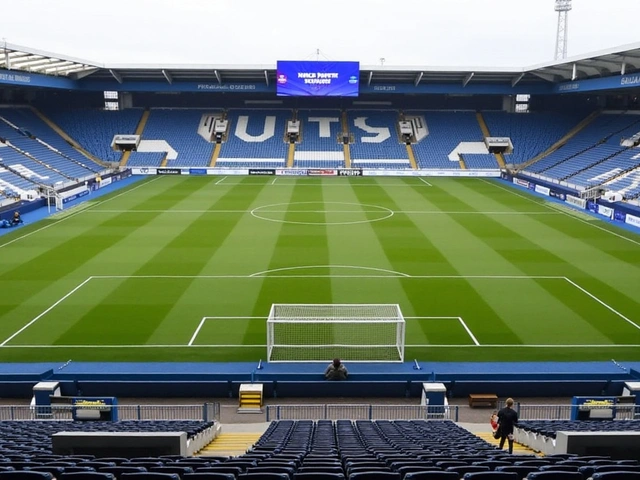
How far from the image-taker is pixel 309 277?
27.6 m

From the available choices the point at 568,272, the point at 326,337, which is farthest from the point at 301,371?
the point at 568,272

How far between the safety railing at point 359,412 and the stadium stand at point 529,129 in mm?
58324

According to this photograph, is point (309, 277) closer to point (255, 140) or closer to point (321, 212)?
point (321, 212)

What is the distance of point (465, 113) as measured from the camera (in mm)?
79938

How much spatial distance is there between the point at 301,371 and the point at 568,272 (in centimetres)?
1568

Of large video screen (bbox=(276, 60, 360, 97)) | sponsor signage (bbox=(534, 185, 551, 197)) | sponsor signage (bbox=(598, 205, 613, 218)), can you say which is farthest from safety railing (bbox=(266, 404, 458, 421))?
large video screen (bbox=(276, 60, 360, 97))

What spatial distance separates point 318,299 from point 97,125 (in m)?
58.7

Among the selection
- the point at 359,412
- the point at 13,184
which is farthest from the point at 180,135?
the point at 359,412

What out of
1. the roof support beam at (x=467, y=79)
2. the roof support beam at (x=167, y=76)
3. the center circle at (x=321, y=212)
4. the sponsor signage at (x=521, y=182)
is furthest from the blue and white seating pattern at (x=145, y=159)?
the sponsor signage at (x=521, y=182)

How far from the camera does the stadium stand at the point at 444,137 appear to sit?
232 ft

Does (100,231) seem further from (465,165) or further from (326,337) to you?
(465,165)

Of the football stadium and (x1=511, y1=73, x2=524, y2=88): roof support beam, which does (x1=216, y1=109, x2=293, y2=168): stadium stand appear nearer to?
the football stadium

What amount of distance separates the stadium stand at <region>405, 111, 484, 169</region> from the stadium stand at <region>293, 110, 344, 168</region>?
9.16 metres

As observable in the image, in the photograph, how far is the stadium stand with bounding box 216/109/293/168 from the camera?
70.7m
